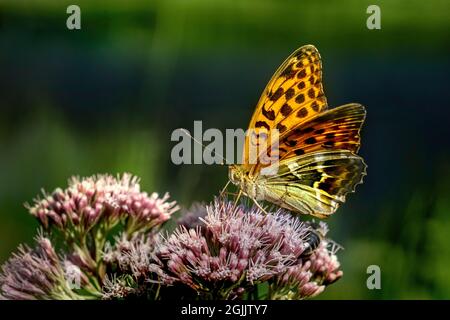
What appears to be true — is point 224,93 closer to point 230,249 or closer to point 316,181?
point 316,181

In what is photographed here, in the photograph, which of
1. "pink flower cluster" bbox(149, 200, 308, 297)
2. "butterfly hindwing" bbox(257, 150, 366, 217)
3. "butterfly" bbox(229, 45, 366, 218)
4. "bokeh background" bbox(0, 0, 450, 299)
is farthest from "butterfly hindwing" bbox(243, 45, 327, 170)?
"bokeh background" bbox(0, 0, 450, 299)

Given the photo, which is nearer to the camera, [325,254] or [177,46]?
[325,254]

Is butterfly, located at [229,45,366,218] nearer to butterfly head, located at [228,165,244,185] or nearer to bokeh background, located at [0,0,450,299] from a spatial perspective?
butterfly head, located at [228,165,244,185]

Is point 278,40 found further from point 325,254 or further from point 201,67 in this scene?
point 325,254

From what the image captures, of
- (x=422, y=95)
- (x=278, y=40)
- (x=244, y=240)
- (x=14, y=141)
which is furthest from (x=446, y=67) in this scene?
(x=14, y=141)

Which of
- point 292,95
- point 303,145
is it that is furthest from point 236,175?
point 292,95

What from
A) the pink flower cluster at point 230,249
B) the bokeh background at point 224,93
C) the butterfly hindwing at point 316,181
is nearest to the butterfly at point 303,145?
the butterfly hindwing at point 316,181

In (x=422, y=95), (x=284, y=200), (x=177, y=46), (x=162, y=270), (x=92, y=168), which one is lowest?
(x=162, y=270)
